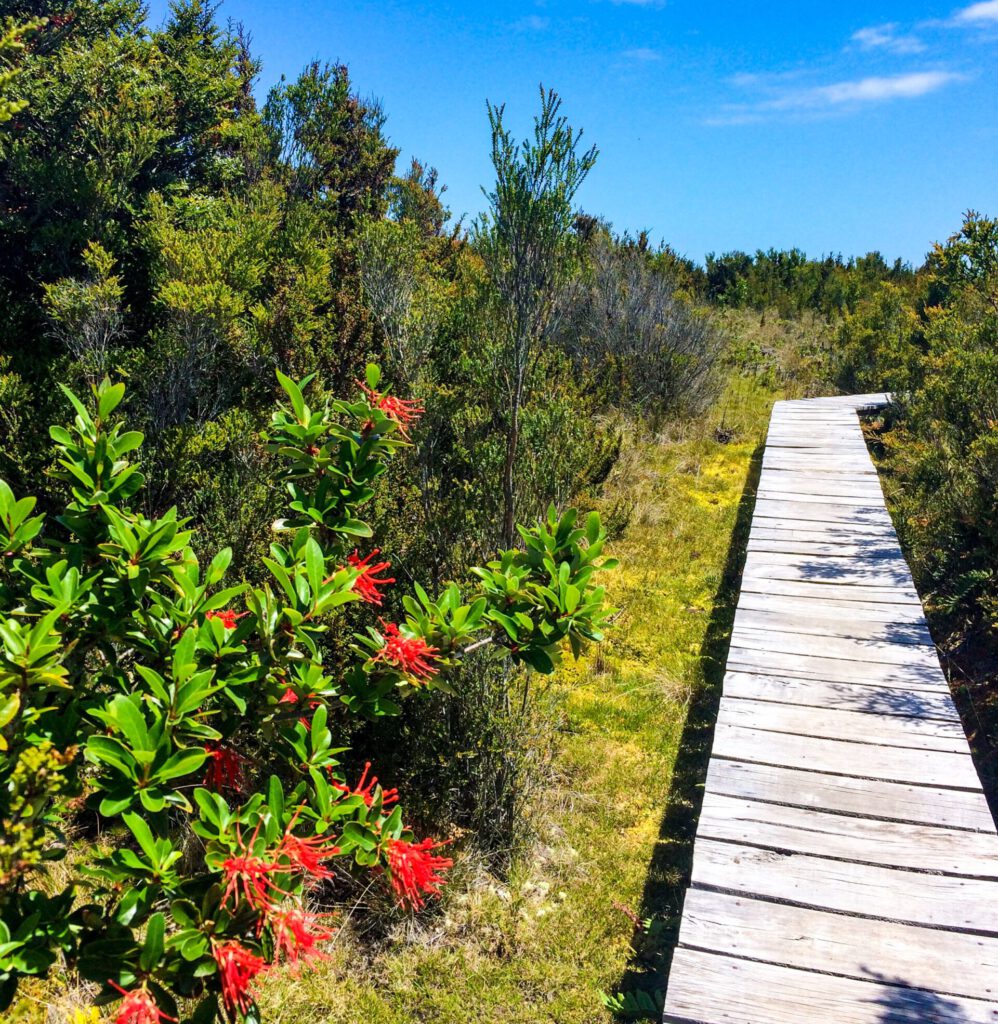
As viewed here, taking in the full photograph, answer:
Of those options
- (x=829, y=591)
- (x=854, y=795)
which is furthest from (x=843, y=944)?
(x=829, y=591)

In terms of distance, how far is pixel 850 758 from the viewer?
351 centimetres

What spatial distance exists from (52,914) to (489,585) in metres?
1.34

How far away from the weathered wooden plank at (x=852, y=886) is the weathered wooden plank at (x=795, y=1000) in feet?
0.96

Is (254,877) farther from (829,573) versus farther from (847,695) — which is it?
(829,573)

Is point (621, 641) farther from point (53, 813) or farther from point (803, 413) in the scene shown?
point (803, 413)

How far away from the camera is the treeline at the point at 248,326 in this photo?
3627 millimetres

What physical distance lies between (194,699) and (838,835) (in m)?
2.55

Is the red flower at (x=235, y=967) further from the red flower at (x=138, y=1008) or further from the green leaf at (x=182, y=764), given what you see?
the green leaf at (x=182, y=764)

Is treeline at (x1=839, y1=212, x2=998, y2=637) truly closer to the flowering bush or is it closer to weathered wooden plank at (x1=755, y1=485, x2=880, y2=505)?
weathered wooden plank at (x1=755, y1=485, x2=880, y2=505)

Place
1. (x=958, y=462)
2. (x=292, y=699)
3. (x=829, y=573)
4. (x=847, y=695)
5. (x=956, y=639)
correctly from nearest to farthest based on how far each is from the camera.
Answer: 1. (x=292, y=699)
2. (x=847, y=695)
3. (x=956, y=639)
4. (x=829, y=573)
5. (x=958, y=462)

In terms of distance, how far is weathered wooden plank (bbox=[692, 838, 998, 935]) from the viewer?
2.72m

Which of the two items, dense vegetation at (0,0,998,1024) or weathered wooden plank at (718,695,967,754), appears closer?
dense vegetation at (0,0,998,1024)

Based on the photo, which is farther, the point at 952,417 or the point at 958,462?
the point at 952,417

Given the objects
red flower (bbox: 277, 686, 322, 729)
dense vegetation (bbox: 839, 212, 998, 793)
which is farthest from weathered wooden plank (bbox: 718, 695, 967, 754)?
red flower (bbox: 277, 686, 322, 729)
